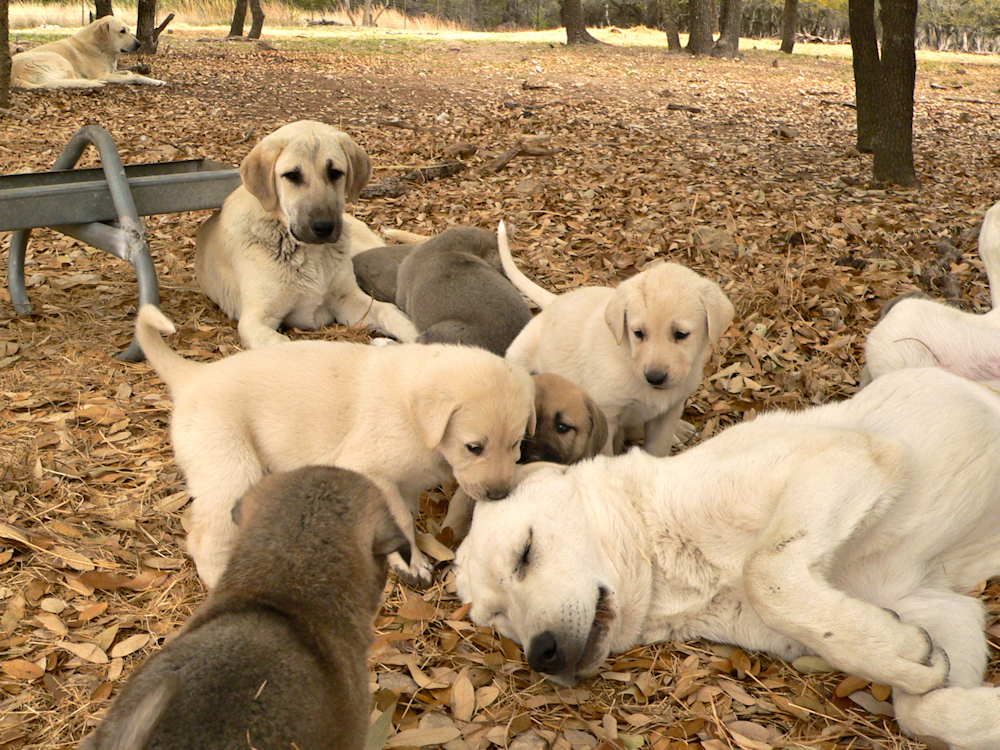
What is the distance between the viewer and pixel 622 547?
3.02 m

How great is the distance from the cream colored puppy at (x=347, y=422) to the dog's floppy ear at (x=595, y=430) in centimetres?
47

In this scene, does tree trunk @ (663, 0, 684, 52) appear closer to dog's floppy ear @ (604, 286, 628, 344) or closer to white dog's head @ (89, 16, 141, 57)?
white dog's head @ (89, 16, 141, 57)

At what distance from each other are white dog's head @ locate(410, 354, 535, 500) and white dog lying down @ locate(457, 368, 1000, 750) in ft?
0.40

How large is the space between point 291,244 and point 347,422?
7.82 feet

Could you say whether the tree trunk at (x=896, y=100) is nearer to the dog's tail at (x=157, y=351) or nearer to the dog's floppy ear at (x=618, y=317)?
the dog's floppy ear at (x=618, y=317)

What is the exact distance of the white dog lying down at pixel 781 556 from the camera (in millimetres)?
2646

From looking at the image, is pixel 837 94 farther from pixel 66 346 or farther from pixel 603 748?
pixel 603 748

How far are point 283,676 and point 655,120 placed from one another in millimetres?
12033

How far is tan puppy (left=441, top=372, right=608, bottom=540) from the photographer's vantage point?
385 cm

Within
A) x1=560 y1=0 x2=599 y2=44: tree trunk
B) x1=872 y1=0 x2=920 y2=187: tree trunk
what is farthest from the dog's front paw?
x1=560 y1=0 x2=599 y2=44: tree trunk

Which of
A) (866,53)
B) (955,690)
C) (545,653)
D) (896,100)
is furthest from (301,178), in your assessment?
(866,53)

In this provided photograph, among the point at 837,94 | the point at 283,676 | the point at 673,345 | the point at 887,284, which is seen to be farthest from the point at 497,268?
the point at 837,94

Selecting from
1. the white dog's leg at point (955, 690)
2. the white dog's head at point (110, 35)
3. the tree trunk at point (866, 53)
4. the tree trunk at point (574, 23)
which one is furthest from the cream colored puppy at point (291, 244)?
the tree trunk at point (574, 23)

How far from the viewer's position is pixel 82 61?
1595cm
